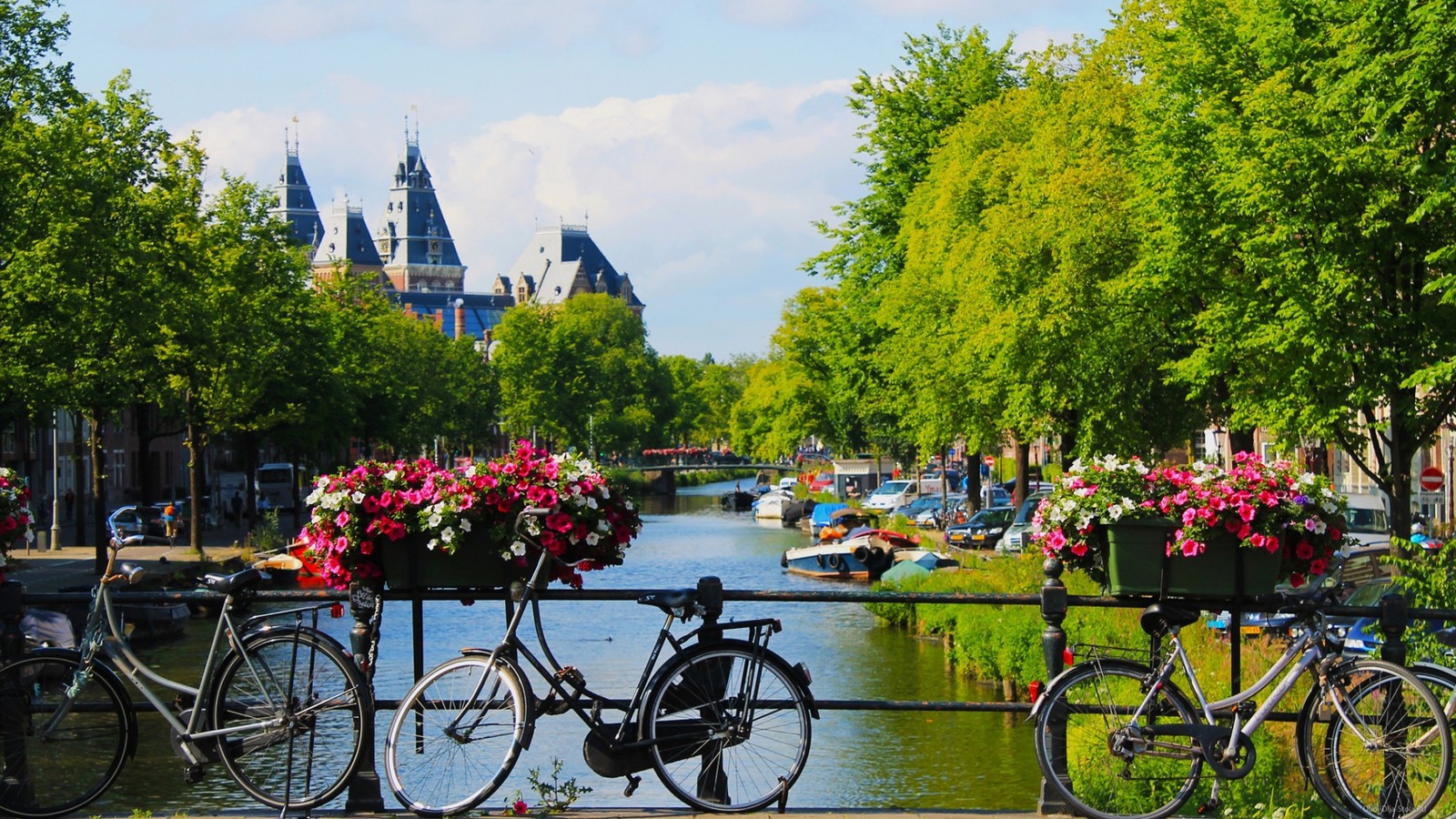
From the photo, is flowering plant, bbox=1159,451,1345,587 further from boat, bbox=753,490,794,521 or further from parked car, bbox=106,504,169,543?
boat, bbox=753,490,794,521

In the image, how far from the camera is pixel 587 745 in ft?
24.9

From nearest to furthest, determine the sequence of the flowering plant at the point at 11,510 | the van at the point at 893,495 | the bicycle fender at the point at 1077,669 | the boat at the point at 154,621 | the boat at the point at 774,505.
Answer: the bicycle fender at the point at 1077,669 → the flowering plant at the point at 11,510 → the boat at the point at 154,621 → the van at the point at 893,495 → the boat at the point at 774,505

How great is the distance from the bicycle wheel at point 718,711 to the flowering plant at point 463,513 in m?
0.69

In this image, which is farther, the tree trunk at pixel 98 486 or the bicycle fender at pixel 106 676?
the tree trunk at pixel 98 486

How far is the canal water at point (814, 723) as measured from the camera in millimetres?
18844

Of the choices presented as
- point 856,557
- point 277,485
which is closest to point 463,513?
point 856,557

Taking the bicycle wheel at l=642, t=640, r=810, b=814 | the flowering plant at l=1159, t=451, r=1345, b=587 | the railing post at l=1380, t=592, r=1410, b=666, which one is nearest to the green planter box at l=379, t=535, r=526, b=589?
the bicycle wheel at l=642, t=640, r=810, b=814

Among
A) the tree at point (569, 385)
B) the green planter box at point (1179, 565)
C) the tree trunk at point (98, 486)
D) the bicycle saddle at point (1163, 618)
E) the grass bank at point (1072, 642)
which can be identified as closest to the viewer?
the bicycle saddle at point (1163, 618)

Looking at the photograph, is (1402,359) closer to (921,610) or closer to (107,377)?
(921,610)

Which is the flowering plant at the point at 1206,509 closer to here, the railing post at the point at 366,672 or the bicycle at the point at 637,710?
the bicycle at the point at 637,710

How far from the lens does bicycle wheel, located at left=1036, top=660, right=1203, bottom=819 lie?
7465mm

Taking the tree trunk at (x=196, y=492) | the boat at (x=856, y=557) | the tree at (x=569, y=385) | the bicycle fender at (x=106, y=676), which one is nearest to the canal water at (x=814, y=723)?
the bicycle fender at (x=106, y=676)

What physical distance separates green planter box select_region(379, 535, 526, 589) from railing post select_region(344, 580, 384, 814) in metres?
0.17

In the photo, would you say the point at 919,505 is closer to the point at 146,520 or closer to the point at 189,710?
the point at 146,520
